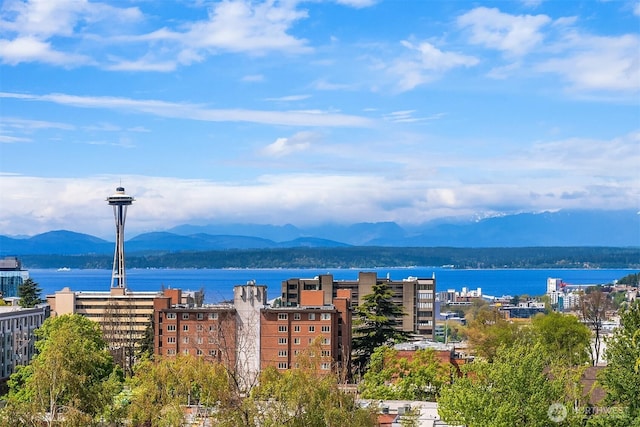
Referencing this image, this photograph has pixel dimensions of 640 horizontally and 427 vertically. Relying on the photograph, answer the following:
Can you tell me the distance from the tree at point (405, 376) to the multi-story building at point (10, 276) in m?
101

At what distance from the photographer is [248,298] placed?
2035 inches

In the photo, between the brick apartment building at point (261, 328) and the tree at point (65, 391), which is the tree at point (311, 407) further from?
the brick apartment building at point (261, 328)

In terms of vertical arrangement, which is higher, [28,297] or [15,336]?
[28,297]

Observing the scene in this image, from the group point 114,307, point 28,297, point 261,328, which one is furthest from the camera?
point 114,307

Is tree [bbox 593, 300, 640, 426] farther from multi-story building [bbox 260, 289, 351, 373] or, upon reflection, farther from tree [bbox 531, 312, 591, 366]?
multi-story building [bbox 260, 289, 351, 373]

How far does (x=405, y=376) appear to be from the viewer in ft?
144

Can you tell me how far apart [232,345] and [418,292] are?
28.8 metres

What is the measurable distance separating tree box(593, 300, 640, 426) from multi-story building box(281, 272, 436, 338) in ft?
137

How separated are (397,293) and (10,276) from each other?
81575mm

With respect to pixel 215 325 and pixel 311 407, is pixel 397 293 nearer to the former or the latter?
pixel 215 325

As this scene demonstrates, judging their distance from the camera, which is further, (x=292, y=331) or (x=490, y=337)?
(x=490, y=337)

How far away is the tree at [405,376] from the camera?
42.3m

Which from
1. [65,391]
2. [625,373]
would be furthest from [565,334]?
[65,391]

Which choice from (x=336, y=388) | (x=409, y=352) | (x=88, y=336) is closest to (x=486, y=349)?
(x=409, y=352)
